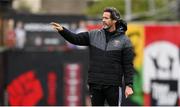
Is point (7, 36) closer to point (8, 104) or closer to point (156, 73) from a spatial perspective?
point (8, 104)

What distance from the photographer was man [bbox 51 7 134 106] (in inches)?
372

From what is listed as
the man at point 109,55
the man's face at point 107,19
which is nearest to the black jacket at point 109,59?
the man at point 109,55

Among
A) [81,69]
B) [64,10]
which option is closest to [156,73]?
[81,69]

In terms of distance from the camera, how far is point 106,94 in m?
9.62

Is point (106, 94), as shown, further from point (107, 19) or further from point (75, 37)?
point (107, 19)

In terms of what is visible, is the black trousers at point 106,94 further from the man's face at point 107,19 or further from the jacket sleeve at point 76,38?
the man's face at point 107,19

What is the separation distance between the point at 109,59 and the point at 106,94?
46cm

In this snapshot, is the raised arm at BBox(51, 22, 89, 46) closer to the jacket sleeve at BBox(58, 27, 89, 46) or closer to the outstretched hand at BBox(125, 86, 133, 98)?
the jacket sleeve at BBox(58, 27, 89, 46)

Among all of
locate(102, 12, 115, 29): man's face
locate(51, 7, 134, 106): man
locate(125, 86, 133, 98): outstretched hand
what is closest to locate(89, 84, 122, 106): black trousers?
locate(51, 7, 134, 106): man

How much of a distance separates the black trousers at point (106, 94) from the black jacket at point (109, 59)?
7cm

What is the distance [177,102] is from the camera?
1711 cm

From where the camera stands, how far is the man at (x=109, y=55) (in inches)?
372

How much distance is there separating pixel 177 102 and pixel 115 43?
25.8 ft

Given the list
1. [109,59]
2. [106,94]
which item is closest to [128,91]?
[106,94]
